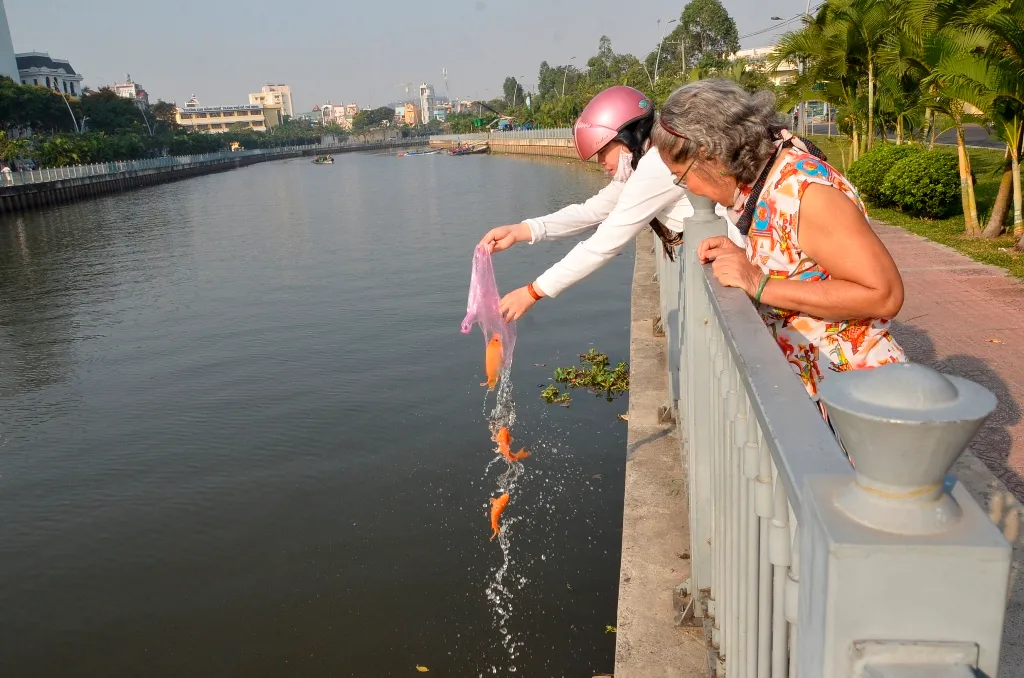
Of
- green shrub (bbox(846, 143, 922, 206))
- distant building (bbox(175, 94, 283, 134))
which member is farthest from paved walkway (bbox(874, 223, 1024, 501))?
distant building (bbox(175, 94, 283, 134))

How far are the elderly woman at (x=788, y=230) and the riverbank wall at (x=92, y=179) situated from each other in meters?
48.0

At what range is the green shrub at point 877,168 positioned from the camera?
585 inches

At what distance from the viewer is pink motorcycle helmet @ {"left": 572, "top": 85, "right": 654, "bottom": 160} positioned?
3773mm

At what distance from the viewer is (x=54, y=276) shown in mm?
21094

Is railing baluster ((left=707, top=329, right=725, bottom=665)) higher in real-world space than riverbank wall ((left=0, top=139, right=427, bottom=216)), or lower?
higher

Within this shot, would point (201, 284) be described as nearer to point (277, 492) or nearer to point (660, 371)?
point (277, 492)

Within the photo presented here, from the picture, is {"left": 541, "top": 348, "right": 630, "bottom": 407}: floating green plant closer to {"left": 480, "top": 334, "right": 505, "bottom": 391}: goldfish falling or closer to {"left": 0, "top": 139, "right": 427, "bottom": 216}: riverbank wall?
{"left": 480, "top": 334, "right": 505, "bottom": 391}: goldfish falling

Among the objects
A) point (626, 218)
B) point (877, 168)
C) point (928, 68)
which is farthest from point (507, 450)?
point (877, 168)

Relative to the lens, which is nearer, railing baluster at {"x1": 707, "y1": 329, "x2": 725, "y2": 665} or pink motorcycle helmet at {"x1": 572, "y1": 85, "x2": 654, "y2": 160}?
railing baluster at {"x1": 707, "y1": 329, "x2": 725, "y2": 665}

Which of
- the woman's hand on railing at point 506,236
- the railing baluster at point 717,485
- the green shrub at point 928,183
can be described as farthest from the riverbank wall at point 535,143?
the railing baluster at point 717,485

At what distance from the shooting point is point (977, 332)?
21.4 feet

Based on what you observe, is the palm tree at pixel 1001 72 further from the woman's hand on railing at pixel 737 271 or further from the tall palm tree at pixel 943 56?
the woman's hand on railing at pixel 737 271

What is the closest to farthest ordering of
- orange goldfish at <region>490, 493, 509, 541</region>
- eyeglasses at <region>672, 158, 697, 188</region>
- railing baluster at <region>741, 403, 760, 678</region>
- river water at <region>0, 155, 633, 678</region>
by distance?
railing baluster at <region>741, 403, 760, 678</region> → eyeglasses at <region>672, 158, 697, 188</region> → river water at <region>0, 155, 633, 678</region> → orange goldfish at <region>490, 493, 509, 541</region>

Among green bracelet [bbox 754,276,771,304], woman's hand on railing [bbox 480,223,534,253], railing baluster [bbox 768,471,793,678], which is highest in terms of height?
green bracelet [bbox 754,276,771,304]
